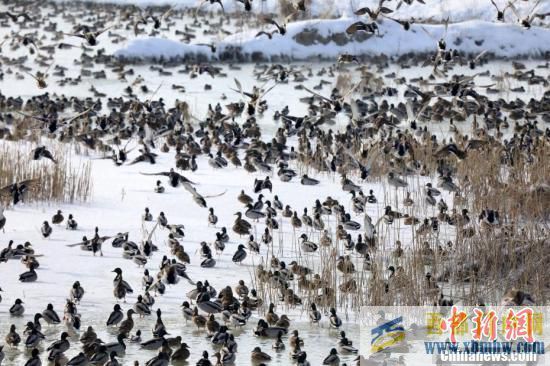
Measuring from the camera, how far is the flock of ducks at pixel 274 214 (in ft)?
31.4

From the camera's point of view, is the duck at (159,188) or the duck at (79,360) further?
the duck at (159,188)

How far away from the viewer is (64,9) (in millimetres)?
46938

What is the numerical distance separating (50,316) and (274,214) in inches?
191

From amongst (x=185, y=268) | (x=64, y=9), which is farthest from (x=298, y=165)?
(x=64, y=9)

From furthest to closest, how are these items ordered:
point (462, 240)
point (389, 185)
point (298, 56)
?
point (298, 56) → point (389, 185) → point (462, 240)

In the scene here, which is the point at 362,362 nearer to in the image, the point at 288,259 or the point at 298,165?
the point at 288,259

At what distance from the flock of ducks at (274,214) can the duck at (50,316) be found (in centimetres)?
2

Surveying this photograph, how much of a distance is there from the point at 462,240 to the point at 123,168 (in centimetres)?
771

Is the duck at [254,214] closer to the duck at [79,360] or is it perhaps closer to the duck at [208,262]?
the duck at [208,262]

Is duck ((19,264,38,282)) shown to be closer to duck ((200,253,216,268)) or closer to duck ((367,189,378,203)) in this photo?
duck ((200,253,216,268))

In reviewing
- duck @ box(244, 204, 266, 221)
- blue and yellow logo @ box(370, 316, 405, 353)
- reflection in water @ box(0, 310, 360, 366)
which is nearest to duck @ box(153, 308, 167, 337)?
reflection in water @ box(0, 310, 360, 366)

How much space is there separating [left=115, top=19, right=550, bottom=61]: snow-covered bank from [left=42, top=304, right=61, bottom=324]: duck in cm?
2456

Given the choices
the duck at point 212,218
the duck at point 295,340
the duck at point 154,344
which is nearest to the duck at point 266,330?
the duck at point 295,340

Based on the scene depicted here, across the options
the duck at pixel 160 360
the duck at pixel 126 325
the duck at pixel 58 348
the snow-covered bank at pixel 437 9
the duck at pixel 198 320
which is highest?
the snow-covered bank at pixel 437 9
